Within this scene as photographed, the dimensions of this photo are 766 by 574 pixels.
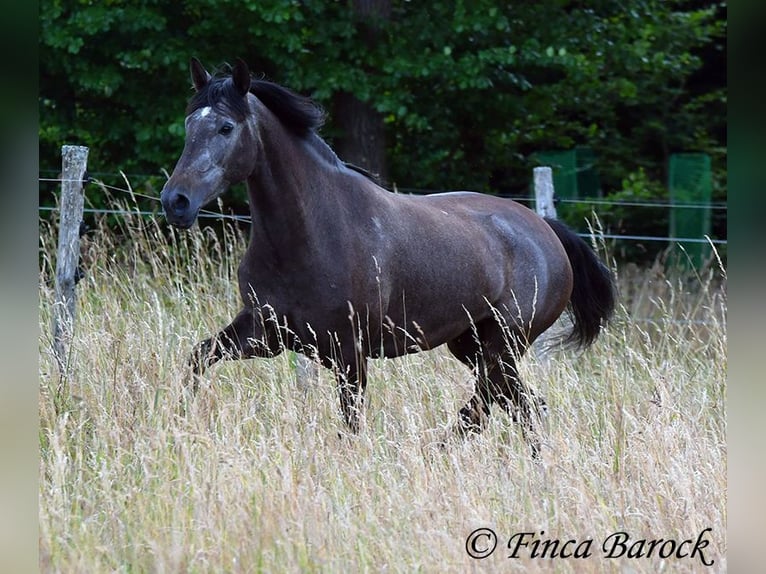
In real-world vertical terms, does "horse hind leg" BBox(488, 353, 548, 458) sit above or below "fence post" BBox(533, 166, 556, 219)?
below

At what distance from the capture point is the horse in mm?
4656

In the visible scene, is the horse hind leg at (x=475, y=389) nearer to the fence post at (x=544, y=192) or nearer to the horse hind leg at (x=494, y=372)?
the horse hind leg at (x=494, y=372)

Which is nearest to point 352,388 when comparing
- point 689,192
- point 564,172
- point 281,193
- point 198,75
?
point 281,193

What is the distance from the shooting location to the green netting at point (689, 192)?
10961 millimetres

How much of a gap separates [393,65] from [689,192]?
4.52 metres

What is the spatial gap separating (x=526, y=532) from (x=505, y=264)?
2.56 m

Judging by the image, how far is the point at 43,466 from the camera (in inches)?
163

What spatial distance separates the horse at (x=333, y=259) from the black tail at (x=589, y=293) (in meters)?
0.61

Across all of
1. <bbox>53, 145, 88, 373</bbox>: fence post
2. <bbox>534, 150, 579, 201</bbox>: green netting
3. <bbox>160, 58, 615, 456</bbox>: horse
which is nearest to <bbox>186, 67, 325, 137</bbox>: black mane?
<bbox>160, 58, 615, 456</bbox>: horse

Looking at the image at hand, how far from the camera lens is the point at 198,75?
4.87m

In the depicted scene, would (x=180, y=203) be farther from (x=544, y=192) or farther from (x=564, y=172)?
(x=564, y=172)

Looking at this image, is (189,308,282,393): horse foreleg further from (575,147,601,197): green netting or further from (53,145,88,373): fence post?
(575,147,601,197): green netting

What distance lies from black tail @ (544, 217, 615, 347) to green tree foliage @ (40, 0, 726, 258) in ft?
12.9

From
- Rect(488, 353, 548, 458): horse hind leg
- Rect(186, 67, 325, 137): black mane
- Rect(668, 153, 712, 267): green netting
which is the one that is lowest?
Rect(668, 153, 712, 267): green netting
